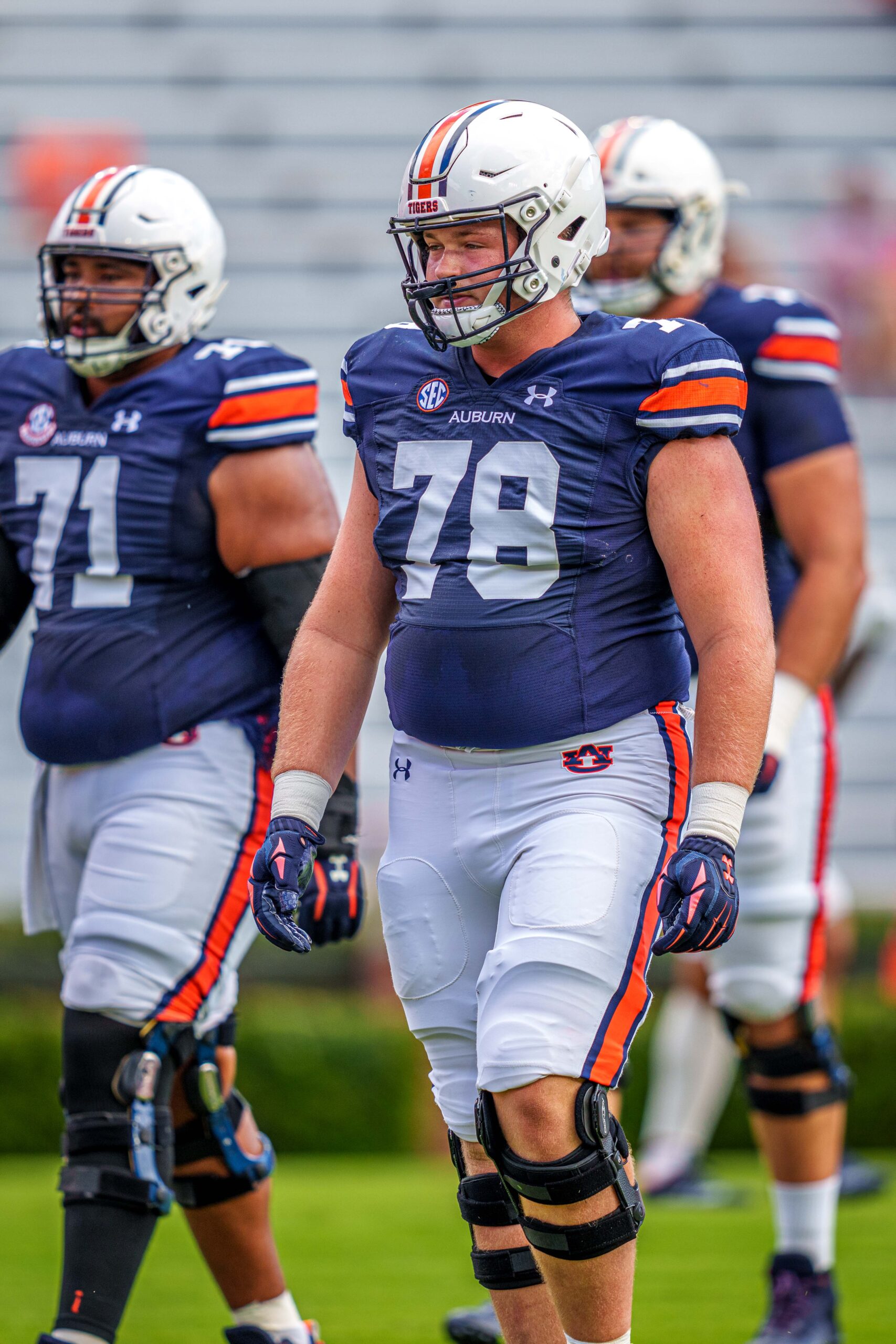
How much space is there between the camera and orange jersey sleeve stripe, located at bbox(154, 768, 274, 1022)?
10.7 ft

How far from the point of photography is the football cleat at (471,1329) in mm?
3551

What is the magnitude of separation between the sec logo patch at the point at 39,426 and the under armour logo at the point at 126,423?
0.39 feet

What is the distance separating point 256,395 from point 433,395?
0.67 meters

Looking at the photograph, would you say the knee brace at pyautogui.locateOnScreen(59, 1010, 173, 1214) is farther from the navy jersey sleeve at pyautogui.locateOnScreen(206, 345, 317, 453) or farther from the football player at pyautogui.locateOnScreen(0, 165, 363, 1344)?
the navy jersey sleeve at pyautogui.locateOnScreen(206, 345, 317, 453)

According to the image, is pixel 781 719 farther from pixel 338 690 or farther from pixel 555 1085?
pixel 555 1085

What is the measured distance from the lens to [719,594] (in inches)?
105

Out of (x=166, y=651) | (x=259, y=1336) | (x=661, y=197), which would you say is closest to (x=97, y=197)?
(x=166, y=651)

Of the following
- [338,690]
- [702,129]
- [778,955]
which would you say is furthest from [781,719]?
[702,129]

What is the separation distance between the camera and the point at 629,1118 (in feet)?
24.3

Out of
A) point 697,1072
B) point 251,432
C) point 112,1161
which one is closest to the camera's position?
point 112,1161

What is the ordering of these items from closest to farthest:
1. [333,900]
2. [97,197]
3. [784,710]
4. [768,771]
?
[333,900]
[97,197]
[768,771]
[784,710]

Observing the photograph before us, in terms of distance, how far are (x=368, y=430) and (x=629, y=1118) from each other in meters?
4.99

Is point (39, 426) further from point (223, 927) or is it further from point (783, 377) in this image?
point (783, 377)

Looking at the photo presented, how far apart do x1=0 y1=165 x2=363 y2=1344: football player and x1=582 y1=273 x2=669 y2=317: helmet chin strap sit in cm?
82
